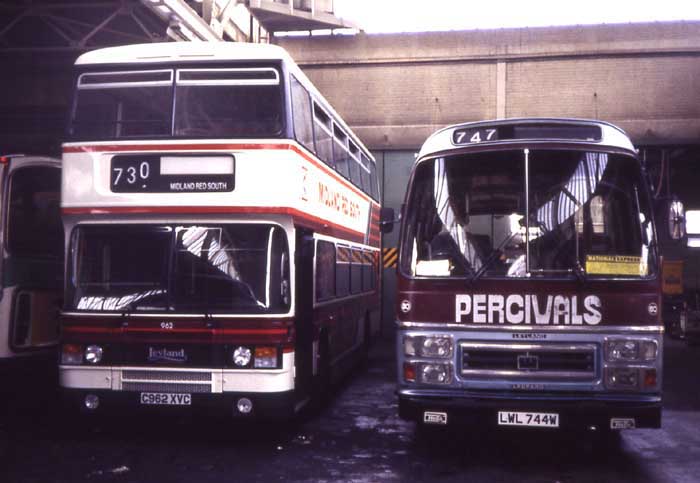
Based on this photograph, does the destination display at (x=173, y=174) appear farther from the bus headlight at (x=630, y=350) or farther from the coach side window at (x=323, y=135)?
the bus headlight at (x=630, y=350)

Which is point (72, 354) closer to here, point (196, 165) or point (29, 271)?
point (29, 271)

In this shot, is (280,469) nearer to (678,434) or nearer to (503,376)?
(503,376)

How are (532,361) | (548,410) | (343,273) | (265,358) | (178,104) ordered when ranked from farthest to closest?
(343,273) < (178,104) < (265,358) < (532,361) < (548,410)

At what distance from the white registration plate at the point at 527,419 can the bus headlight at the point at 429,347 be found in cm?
73

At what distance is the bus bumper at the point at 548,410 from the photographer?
7355 mm

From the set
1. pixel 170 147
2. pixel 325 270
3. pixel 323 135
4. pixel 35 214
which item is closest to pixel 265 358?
pixel 170 147

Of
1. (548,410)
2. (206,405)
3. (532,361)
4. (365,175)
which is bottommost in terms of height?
(206,405)

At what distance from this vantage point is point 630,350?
294 inches

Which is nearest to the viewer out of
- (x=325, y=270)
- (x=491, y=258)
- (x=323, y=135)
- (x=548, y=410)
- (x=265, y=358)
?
(x=548, y=410)

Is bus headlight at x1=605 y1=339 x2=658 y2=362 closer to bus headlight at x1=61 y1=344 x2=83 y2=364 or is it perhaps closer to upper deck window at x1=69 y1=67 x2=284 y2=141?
upper deck window at x1=69 y1=67 x2=284 y2=141

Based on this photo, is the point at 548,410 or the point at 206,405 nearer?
Answer: the point at 548,410

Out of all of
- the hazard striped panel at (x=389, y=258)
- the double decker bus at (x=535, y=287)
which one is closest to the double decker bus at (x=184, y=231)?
the double decker bus at (x=535, y=287)

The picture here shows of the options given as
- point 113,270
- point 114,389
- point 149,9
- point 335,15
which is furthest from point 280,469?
point 335,15

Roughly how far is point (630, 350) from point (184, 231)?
14.6 feet
